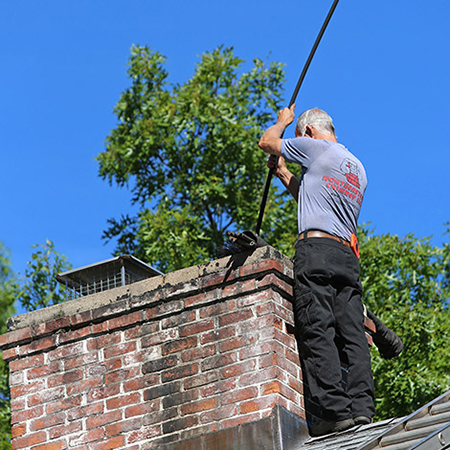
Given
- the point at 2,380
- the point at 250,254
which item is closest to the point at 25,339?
the point at 250,254

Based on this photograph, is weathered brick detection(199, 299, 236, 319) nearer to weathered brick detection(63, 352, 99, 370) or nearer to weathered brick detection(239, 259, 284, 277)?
weathered brick detection(239, 259, 284, 277)

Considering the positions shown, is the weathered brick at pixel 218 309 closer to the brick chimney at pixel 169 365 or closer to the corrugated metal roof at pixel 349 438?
the brick chimney at pixel 169 365

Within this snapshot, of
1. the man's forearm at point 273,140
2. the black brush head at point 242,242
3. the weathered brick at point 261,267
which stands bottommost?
the weathered brick at point 261,267

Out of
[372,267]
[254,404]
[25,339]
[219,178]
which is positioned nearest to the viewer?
[254,404]

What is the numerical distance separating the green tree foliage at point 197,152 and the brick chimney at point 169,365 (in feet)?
34.9

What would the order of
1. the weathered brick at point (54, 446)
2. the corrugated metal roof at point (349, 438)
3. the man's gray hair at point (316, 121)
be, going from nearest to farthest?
the corrugated metal roof at point (349, 438), the weathered brick at point (54, 446), the man's gray hair at point (316, 121)

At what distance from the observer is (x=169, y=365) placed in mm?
6254

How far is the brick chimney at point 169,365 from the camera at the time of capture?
5.92m

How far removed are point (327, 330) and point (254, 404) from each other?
2.00ft

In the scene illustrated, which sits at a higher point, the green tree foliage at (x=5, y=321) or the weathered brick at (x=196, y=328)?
the green tree foliage at (x=5, y=321)

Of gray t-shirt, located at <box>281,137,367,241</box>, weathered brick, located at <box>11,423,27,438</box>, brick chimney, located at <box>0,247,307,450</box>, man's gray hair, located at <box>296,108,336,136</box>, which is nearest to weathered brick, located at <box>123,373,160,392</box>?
brick chimney, located at <box>0,247,307,450</box>

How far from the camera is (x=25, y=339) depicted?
675 cm

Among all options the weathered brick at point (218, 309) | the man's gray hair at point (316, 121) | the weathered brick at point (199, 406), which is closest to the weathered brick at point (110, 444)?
the weathered brick at point (199, 406)

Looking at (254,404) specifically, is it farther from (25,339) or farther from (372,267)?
(372,267)
